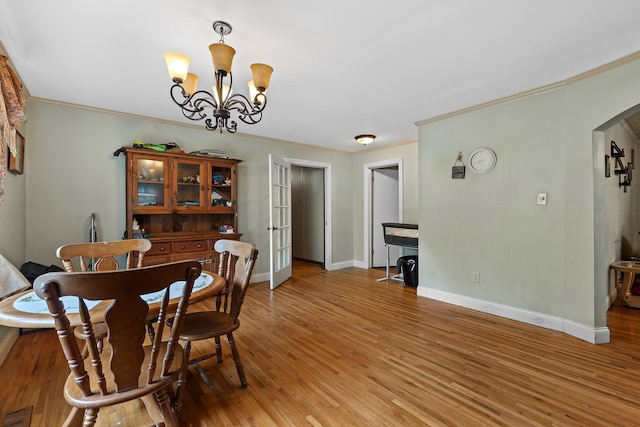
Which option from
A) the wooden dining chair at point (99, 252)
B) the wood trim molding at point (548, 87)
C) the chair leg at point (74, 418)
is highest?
the wood trim molding at point (548, 87)

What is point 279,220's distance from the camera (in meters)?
4.58

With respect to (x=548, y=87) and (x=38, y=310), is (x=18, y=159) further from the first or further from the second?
(x=548, y=87)

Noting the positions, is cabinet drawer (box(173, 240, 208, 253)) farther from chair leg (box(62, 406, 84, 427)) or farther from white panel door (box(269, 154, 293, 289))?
chair leg (box(62, 406, 84, 427))

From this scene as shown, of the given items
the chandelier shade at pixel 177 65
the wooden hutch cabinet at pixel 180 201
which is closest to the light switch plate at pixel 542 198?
the chandelier shade at pixel 177 65

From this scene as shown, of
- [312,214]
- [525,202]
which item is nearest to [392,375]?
[525,202]

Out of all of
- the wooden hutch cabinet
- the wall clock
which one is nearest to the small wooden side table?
the wall clock

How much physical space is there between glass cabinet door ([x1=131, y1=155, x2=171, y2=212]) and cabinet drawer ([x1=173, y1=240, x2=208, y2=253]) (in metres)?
0.48

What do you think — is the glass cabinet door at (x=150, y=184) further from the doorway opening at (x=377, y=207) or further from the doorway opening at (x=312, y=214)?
the doorway opening at (x=377, y=207)

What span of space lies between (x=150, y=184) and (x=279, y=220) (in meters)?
1.81

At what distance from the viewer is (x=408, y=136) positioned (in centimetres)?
461

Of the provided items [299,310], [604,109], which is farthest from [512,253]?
[299,310]

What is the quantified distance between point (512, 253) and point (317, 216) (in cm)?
383

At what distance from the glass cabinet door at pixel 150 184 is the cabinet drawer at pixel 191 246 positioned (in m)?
0.48

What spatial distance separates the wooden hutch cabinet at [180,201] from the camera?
135 inches
